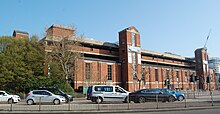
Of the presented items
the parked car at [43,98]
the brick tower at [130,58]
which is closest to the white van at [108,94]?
the parked car at [43,98]

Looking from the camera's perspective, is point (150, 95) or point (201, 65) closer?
point (150, 95)

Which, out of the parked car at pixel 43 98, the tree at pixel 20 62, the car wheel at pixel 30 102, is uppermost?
the tree at pixel 20 62

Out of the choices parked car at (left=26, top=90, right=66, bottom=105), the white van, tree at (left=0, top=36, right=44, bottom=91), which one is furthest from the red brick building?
the white van

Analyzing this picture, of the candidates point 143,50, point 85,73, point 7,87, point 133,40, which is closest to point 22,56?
point 7,87

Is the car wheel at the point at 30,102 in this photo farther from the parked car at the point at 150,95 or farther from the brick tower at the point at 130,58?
the brick tower at the point at 130,58

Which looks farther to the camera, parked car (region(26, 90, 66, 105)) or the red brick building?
the red brick building

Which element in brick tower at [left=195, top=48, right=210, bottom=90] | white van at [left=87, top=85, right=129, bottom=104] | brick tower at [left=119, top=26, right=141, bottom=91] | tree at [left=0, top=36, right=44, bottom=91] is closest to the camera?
white van at [left=87, top=85, right=129, bottom=104]

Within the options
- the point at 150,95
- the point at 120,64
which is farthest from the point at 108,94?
the point at 120,64

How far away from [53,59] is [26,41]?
21.0 feet

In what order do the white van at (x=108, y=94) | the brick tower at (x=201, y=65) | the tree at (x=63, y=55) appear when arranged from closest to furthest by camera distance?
the white van at (x=108, y=94), the tree at (x=63, y=55), the brick tower at (x=201, y=65)

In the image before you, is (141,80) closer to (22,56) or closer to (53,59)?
(53,59)

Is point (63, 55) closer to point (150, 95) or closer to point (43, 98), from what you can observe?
point (43, 98)

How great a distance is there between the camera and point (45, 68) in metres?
43.9

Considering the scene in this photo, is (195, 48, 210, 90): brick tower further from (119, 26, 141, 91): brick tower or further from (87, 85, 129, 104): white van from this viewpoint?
(87, 85, 129, 104): white van
